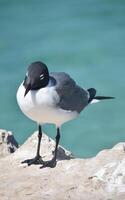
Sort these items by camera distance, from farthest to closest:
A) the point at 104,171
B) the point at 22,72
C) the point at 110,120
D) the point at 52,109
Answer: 1. the point at 22,72
2. the point at 110,120
3. the point at 52,109
4. the point at 104,171

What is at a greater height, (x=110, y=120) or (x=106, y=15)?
(x=106, y=15)

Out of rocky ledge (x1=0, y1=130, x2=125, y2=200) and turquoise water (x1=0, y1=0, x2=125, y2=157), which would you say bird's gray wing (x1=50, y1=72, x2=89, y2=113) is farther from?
turquoise water (x1=0, y1=0, x2=125, y2=157)

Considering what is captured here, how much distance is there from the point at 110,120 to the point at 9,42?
2544 mm

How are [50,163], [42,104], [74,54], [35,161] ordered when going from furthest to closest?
[74,54] → [35,161] → [50,163] → [42,104]

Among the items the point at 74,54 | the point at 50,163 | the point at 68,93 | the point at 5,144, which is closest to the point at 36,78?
the point at 68,93

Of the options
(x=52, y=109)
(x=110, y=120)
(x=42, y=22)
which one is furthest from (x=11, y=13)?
(x=52, y=109)

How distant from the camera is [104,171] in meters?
4.98

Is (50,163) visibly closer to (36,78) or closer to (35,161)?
(35,161)

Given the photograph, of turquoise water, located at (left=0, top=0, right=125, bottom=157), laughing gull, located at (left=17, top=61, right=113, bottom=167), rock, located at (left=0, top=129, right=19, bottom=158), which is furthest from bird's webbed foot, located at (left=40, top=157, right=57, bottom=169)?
turquoise water, located at (left=0, top=0, right=125, bottom=157)

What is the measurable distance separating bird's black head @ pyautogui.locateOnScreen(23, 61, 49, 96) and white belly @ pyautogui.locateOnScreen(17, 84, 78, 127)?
0.04 meters

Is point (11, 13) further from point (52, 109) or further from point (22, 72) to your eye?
point (52, 109)

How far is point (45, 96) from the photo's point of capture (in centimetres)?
534

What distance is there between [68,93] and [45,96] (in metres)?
0.39

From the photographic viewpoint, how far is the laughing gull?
5.33 meters
